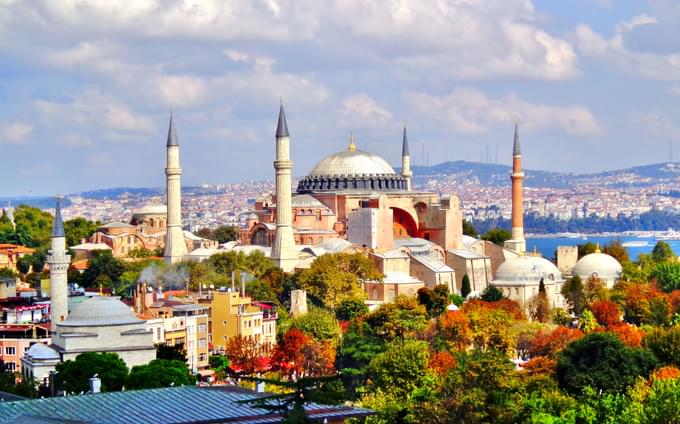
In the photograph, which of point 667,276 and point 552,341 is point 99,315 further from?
point 667,276

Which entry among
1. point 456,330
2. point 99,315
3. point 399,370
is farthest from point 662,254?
point 399,370

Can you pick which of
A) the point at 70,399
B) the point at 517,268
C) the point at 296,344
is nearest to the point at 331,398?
the point at 70,399

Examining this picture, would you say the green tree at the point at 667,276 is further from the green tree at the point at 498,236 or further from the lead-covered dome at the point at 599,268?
the green tree at the point at 498,236

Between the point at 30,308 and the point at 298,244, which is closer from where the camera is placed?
the point at 30,308

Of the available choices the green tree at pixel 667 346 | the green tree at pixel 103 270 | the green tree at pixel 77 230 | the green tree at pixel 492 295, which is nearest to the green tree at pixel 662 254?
the green tree at pixel 492 295

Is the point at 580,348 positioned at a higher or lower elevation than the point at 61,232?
lower

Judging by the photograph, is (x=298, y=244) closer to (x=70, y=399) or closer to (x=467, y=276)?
(x=467, y=276)

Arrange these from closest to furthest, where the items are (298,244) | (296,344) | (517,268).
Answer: (296,344) < (517,268) < (298,244)
